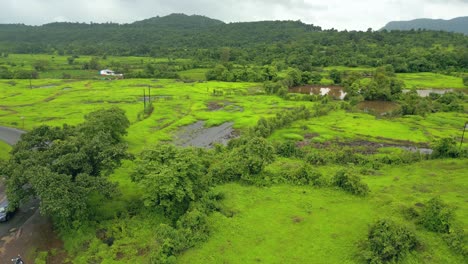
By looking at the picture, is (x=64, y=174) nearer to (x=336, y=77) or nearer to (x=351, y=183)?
(x=351, y=183)

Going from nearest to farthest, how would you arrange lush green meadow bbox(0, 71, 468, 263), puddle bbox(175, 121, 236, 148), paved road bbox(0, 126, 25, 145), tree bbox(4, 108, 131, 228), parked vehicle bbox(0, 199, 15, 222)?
lush green meadow bbox(0, 71, 468, 263), tree bbox(4, 108, 131, 228), parked vehicle bbox(0, 199, 15, 222), paved road bbox(0, 126, 25, 145), puddle bbox(175, 121, 236, 148)

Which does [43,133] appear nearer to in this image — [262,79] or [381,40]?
[262,79]

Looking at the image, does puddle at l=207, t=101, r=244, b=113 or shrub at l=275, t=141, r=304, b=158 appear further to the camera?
puddle at l=207, t=101, r=244, b=113

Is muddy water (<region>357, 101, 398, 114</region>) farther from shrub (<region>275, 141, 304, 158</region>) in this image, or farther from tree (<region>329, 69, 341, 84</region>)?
shrub (<region>275, 141, 304, 158</region>)

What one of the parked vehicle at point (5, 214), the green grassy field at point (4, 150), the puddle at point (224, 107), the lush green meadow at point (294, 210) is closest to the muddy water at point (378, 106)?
the lush green meadow at point (294, 210)

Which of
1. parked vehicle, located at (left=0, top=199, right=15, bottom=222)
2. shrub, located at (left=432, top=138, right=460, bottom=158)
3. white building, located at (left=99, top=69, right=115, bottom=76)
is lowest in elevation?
parked vehicle, located at (left=0, top=199, right=15, bottom=222)

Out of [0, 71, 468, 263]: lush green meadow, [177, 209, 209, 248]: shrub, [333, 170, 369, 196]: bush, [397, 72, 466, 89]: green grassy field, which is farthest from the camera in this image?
[397, 72, 466, 89]: green grassy field

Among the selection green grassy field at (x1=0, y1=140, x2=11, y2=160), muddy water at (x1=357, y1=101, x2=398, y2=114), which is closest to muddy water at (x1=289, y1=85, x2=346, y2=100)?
muddy water at (x1=357, y1=101, x2=398, y2=114)
